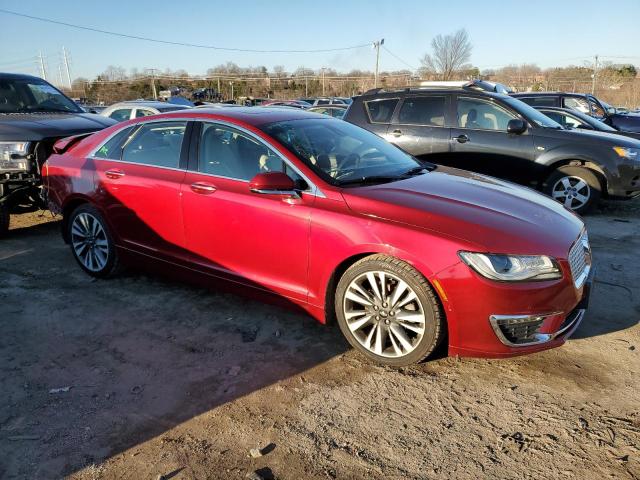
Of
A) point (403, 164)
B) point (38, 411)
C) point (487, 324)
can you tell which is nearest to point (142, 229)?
point (38, 411)

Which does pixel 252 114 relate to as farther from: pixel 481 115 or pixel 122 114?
pixel 122 114

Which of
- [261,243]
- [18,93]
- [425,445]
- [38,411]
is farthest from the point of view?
[18,93]

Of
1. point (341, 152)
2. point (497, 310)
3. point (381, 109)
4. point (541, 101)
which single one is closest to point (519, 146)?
point (381, 109)

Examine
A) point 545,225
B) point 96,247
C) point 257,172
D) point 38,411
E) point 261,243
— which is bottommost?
point 38,411

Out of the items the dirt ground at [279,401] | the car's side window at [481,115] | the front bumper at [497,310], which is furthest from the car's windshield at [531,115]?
the front bumper at [497,310]

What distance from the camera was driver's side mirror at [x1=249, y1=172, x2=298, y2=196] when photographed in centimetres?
337

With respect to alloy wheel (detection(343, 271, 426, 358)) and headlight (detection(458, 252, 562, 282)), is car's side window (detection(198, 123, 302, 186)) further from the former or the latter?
headlight (detection(458, 252, 562, 282))

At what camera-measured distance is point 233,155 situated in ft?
12.8

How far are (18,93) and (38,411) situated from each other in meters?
5.92

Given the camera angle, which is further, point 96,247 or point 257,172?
point 96,247

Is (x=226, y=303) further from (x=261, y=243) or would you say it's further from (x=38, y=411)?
(x=38, y=411)

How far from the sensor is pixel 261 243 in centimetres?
362

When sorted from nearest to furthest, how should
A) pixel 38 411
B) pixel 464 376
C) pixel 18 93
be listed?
pixel 38 411 < pixel 464 376 < pixel 18 93

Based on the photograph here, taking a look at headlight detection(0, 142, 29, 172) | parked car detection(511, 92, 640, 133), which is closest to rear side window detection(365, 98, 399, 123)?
headlight detection(0, 142, 29, 172)
